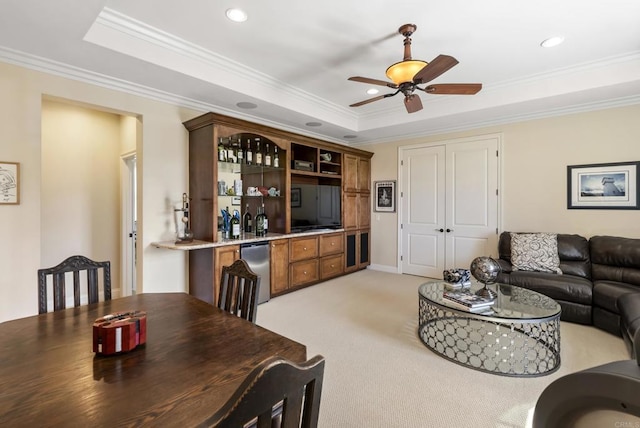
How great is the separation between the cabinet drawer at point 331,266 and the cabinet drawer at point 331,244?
94 millimetres

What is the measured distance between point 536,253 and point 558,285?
0.58 meters

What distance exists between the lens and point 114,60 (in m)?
2.76

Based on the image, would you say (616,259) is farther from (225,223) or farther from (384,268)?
(225,223)

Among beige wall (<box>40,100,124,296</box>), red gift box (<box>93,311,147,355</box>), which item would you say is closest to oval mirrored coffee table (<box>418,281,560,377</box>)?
red gift box (<box>93,311,147,355</box>)

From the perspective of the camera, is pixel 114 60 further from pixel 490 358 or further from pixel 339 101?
pixel 490 358

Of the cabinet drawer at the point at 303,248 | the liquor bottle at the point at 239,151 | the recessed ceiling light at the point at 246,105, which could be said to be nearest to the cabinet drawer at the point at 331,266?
the cabinet drawer at the point at 303,248

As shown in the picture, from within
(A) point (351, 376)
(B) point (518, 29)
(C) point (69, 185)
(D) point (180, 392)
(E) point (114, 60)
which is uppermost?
(B) point (518, 29)

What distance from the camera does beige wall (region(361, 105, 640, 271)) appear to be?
3.79 m

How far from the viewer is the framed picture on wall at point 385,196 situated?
579 centimetres

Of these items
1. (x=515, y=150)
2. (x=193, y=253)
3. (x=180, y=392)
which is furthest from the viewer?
(x=515, y=150)

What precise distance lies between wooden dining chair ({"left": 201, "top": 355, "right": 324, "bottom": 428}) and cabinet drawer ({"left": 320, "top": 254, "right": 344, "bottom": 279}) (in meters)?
4.21

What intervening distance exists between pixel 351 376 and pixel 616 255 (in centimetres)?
344

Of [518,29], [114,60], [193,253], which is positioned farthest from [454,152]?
[114,60]

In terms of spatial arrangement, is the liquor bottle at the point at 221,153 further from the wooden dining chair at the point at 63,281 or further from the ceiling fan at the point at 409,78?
the wooden dining chair at the point at 63,281
